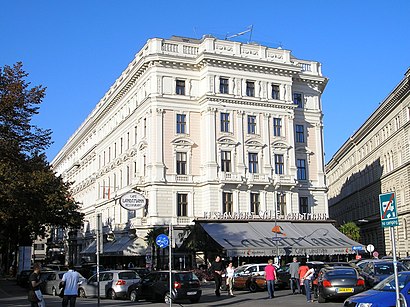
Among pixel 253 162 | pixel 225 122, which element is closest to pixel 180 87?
pixel 225 122

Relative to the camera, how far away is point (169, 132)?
50.9 metres

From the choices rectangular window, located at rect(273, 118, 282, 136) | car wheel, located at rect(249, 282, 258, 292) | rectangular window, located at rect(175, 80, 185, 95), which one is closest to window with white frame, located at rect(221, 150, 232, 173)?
rectangular window, located at rect(273, 118, 282, 136)

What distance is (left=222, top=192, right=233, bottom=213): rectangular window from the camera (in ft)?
164

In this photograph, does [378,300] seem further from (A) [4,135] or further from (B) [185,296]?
(A) [4,135]

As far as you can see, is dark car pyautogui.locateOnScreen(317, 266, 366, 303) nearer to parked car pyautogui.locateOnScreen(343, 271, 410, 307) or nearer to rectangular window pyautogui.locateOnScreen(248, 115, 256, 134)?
parked car pyautogui.locateOnScreen(343, 271, 410, 307)

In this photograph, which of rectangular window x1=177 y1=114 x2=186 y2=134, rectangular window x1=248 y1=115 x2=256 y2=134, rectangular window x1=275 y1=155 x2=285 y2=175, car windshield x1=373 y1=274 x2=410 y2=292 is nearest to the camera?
car windshield x1=373 y1=274 x2=410 y2=292

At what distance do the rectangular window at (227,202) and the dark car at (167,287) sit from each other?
23.1 m

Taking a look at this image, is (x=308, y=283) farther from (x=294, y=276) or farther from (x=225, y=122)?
(x=225, y=122)

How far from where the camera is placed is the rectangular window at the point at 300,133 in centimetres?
5647

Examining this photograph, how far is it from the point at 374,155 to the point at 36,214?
5583 cm

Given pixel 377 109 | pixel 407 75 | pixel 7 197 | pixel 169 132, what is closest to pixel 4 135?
pixel 7 197

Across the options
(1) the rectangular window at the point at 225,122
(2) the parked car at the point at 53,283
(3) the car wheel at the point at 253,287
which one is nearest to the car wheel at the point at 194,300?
(3) the car wheel at the point at 253,287

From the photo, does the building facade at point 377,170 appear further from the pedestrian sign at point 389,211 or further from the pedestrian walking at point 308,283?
the pedestrian sign at point 389,211

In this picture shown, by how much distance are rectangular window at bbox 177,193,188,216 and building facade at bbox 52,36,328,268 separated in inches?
3.5
